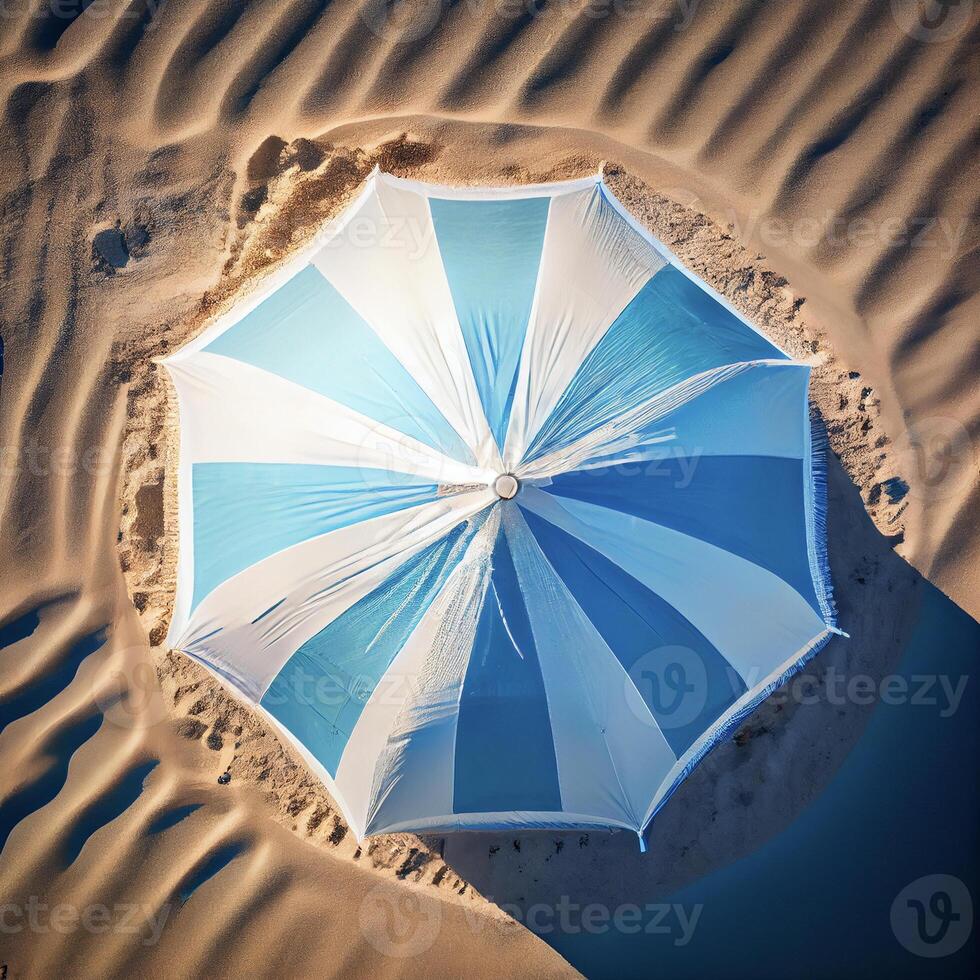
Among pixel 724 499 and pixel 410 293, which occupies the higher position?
pixel 410 293

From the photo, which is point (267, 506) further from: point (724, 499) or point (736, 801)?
point (736, 801)

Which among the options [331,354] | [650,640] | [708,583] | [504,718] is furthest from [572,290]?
[504,718]

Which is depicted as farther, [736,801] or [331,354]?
[736,801]

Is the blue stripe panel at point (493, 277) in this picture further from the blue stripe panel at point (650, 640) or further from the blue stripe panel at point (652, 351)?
the blue stripe panel at point (650, 640)

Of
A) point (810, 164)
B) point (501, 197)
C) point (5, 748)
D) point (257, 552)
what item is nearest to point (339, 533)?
point (257, 552)

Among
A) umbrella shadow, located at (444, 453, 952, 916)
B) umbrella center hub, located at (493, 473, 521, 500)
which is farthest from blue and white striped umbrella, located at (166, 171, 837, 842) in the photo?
umbrella shadow, located at (444, 453, 952, 916)

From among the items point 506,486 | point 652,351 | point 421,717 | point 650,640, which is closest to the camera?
point 506,486

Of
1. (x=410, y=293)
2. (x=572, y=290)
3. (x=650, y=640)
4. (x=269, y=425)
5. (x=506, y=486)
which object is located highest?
(x=572, y=290)
